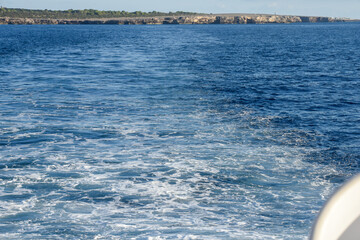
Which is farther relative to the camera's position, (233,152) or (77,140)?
(77,140)

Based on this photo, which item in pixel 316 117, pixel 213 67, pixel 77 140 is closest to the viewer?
pixel 77 140

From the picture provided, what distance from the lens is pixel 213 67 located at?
1638 inches

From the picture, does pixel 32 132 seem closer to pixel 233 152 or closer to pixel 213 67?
pixel 233 152

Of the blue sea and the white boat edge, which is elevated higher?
the white boat edge

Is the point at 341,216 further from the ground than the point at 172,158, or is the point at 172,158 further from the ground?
the point at 341,216

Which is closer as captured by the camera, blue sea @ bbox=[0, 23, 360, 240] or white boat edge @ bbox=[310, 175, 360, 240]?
white boat edge @ bbox=[310, 175, 360, 240]

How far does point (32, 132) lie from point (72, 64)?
28695 mm

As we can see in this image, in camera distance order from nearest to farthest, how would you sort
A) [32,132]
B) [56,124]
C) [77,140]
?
[77,140], [32,132], [56,124]

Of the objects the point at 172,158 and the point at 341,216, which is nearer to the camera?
the point at 341,216

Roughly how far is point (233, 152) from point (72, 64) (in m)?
33.4

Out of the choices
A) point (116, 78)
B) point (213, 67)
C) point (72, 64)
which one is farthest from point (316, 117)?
point (72, 64)

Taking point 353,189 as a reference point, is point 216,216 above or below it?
below

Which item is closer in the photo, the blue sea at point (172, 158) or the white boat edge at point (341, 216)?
the white boat edge at point (341, 216)

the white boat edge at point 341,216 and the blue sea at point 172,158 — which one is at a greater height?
the white boat edge at point 341,216
